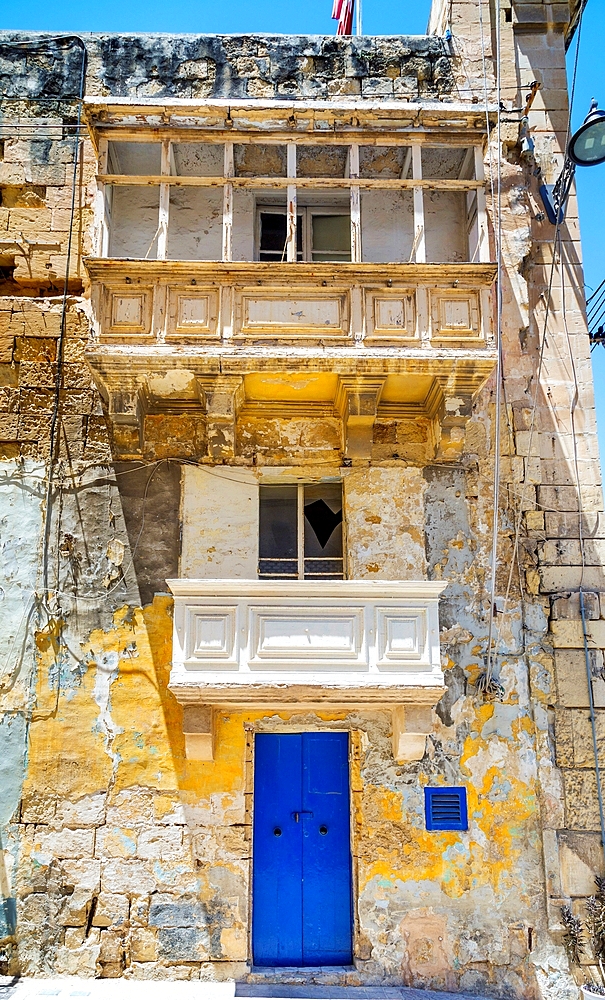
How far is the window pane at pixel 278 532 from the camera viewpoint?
791 cm

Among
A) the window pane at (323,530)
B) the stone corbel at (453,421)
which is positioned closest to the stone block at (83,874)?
the window pane at (323,530)

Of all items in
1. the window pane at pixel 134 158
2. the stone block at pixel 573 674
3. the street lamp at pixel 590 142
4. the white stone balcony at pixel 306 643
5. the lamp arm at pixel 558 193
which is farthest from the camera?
the lamp arm at pixel 558 193

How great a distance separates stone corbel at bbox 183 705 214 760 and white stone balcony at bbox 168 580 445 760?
14cm

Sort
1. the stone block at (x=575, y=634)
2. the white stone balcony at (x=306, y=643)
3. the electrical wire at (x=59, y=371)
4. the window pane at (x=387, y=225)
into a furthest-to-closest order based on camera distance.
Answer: the window pane at (x=387, y=225)
the electrical wire at (x=59, y=371)
the stone block at (x=575, y=634)
the white stone balcony at (x=306, y=643)

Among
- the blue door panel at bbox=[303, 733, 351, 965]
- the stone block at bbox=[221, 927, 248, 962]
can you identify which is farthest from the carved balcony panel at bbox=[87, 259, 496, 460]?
the stone block at bbox=[221, 927, 248, 962]

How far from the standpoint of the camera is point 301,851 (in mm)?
7234

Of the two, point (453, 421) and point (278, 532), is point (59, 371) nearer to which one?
point (278, 532)

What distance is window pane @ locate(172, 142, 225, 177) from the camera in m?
8.34

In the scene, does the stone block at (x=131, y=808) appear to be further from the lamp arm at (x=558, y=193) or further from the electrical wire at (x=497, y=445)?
the lamp arm at (x=558, y=193)

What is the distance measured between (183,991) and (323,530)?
4251 millimetres

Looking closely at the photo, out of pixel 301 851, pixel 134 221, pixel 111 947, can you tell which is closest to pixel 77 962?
pixel 111 947

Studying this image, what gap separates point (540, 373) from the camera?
826 centimetres

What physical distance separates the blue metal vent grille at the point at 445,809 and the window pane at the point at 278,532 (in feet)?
7.94

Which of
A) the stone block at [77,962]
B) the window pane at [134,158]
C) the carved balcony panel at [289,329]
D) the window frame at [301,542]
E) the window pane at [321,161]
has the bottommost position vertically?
the stone block at [77,962]
